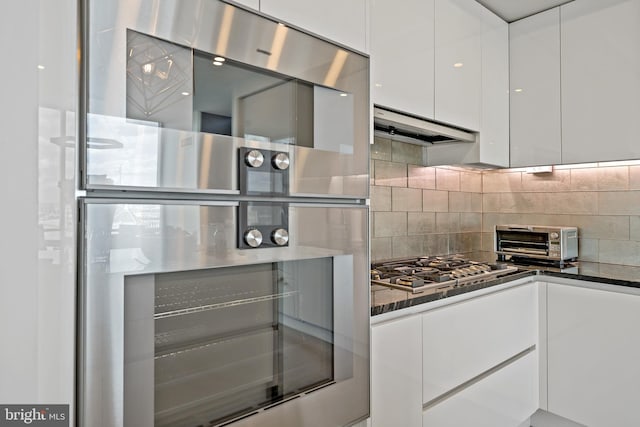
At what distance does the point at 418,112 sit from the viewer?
1758 mm

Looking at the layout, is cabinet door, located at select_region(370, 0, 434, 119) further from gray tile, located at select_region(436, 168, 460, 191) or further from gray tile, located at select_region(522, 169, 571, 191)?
gray tile, located at select_region(522, 169, 571, 191)

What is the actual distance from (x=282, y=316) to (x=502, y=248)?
1.86 meters

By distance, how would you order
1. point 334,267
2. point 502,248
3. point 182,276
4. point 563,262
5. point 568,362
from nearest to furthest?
point 182,276
point 334,267
point 568,362
point 563,262
point 502,248

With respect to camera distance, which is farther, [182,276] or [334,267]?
[334,267]

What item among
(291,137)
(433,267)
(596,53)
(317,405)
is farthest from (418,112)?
(317,405)

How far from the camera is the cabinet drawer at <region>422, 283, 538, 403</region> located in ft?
4.87

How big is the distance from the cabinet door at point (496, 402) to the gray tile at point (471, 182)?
3.79 ft

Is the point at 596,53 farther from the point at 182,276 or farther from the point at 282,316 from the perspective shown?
the point at 182,276

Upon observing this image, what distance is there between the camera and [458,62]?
6.51 ft

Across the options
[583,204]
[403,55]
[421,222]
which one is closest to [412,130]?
[403,55]

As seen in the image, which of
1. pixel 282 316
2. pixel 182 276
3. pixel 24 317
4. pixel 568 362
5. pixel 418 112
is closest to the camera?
pixel 24 317

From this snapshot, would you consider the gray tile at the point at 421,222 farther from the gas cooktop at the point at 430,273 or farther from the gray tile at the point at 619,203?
the gray tile at the point at 619,203

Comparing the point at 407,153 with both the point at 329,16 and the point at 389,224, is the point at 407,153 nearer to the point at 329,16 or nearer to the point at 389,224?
the point at 389,224

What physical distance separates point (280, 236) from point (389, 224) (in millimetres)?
1328
